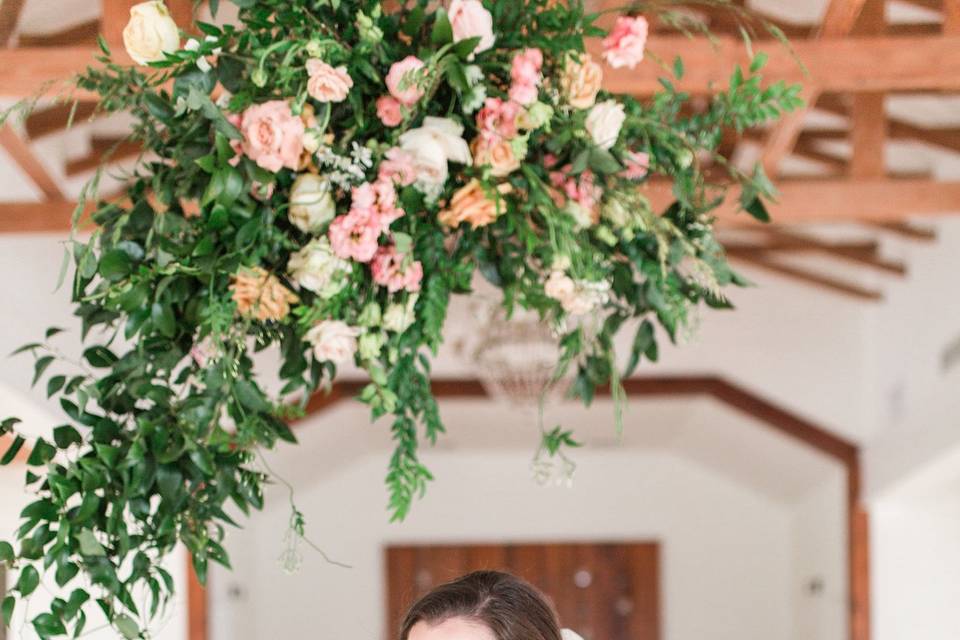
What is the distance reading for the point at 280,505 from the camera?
1148cm

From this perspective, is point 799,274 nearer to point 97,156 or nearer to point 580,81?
point 97,156

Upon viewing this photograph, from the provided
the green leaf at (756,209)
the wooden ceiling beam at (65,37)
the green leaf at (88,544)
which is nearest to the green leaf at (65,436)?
the green leaf at (88,544)

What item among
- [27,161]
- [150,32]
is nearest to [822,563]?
[27,161]

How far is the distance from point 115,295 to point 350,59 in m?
0.41

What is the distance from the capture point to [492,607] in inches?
70.7

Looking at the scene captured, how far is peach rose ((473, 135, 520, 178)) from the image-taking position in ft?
5.23

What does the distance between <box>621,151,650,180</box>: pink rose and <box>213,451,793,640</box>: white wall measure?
32.3 ft

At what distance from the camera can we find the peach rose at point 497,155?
5.23 ft

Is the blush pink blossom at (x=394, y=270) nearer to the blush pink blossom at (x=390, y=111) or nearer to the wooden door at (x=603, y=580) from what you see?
the blush pink blossom at (x=390, y=111)

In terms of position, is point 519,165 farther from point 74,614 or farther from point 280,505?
point 280,505

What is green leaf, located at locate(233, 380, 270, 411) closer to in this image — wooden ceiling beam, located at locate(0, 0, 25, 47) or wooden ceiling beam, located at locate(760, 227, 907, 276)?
wooden ceiling beam, located at locate(0, 0, 25, 47)

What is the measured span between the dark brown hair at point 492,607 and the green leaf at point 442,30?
752 millimetres

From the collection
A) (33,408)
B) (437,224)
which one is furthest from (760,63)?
(33,408)

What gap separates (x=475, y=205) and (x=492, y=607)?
577mm
